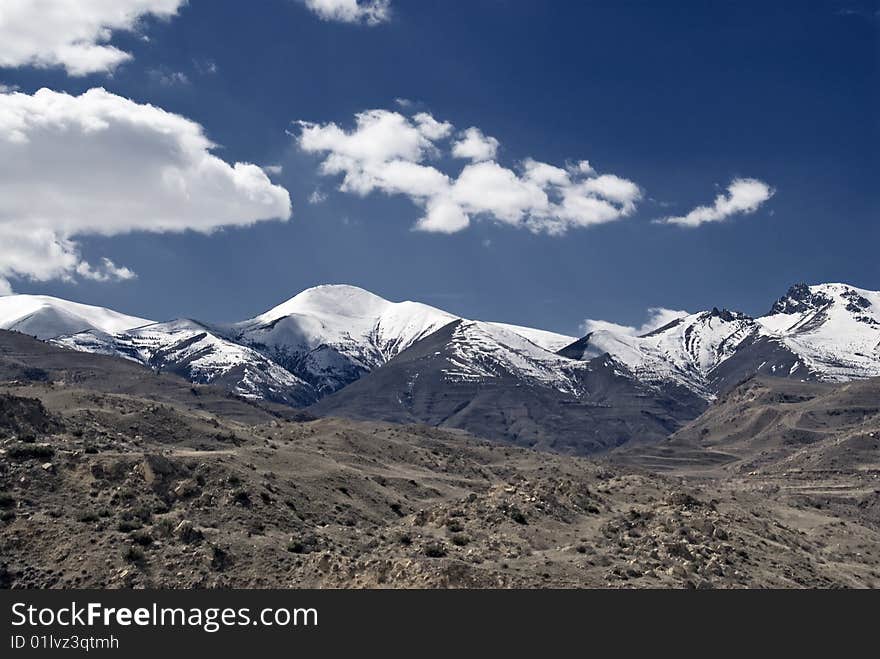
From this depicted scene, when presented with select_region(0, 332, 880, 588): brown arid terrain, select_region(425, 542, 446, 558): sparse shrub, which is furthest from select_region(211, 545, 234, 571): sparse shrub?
select_region(425, 542, 446, 558): sparse shrub

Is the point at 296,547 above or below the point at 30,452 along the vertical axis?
below

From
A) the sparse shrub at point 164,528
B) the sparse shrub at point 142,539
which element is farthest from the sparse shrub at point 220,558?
the sparse shrub at point 142,539

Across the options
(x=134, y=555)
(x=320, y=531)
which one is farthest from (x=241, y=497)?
(x=134, y=555)

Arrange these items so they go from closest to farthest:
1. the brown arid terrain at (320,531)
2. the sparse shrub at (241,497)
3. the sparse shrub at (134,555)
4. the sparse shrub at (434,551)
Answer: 1. the brown arid terrain at (320,531)
2. the sparse shrub at (434,551)
3. the sparse shrub at (134,555)
4. the sparse shrub at (241,497)

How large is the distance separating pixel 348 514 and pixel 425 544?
2339 centimetres

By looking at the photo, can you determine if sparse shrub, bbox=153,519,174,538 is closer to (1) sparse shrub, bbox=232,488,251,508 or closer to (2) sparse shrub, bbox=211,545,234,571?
(2) sparse shrub, bbox=211,545,234,571

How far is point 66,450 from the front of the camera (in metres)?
65.4

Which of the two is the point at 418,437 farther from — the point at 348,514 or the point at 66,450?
the point at 66,450

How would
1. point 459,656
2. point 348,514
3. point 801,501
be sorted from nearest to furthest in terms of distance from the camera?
1. point 459,656
2. point 348,514
3. point 801,501

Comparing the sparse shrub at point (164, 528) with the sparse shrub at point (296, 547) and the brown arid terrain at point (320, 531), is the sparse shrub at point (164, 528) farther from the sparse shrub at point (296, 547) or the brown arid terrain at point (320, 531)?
the sparse shrub at point (296, 547)

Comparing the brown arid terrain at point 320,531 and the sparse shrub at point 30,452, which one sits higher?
the sparse shrub at point 30,452

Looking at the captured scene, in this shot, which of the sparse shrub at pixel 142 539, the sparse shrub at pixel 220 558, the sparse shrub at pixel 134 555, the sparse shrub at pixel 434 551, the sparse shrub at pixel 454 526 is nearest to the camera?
the sparse shrub at pixel 434 551

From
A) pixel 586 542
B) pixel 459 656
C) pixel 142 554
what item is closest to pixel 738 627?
pixel 459 656

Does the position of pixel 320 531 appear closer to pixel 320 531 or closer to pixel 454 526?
pixel 320 531
